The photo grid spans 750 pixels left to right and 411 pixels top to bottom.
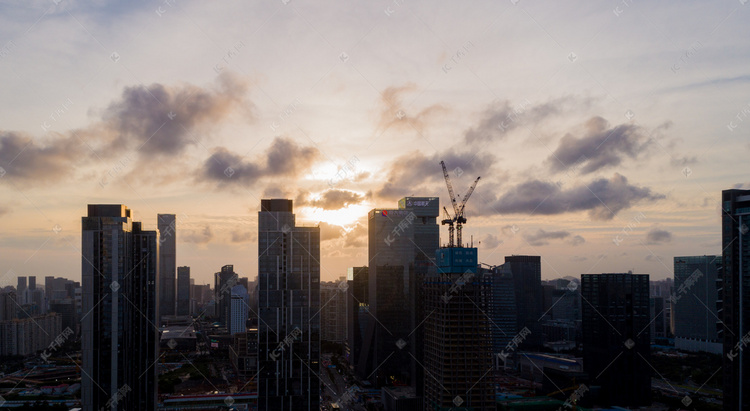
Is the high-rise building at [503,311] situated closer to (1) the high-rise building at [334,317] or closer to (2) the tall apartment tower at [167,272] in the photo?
(1) the high-rise building at [334,317]

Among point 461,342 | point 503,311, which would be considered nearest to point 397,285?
point 503,311

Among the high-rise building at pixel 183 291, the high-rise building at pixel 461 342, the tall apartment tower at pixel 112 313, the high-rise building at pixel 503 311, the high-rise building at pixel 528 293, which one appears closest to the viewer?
the tall apartment tower at pixel 112 313

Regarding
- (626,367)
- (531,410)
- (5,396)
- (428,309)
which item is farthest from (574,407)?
(5,396)

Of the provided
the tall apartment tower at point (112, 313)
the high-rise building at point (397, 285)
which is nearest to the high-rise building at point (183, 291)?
the high-rise building at point (397, 285)

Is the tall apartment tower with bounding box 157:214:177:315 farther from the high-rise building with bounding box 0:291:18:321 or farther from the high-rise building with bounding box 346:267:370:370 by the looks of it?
the high-rise building with bounding box 346:267:370:370

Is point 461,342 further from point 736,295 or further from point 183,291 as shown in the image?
point 183,291

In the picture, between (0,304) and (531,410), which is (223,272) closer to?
(0,304)
